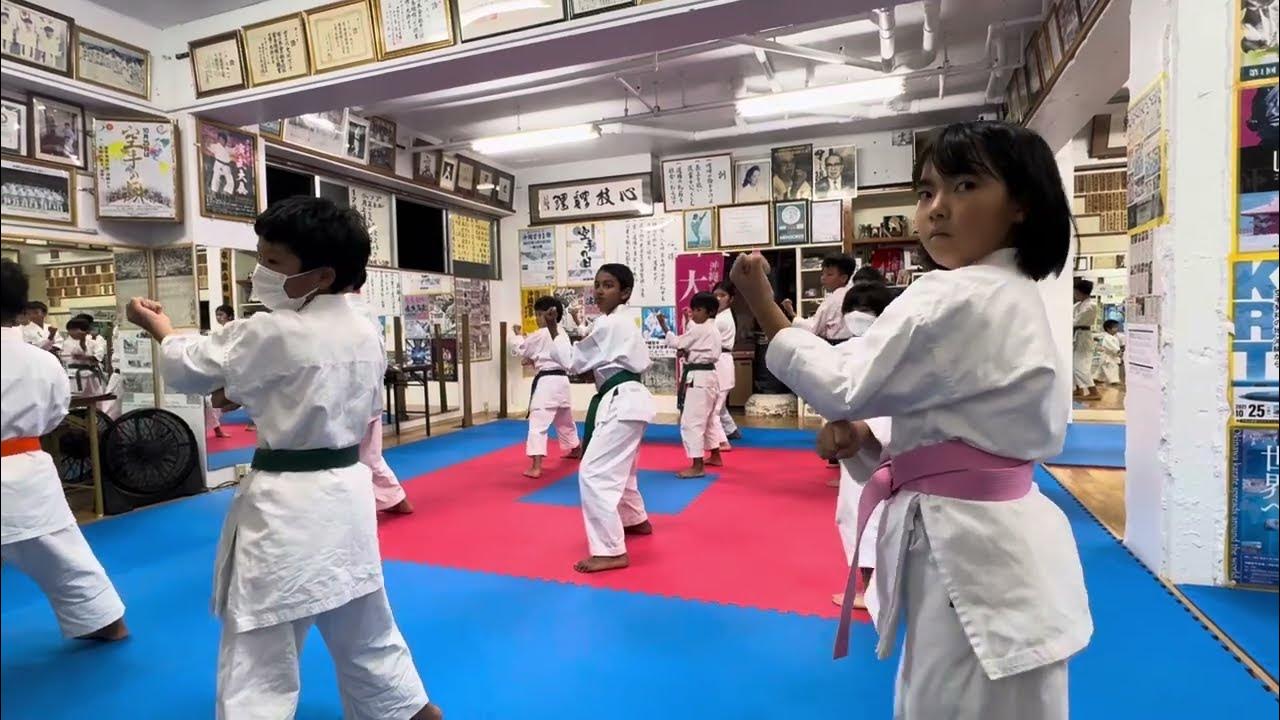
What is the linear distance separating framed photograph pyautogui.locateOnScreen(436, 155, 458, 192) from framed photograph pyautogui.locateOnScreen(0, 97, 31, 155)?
9924mm

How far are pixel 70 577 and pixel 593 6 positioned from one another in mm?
3710

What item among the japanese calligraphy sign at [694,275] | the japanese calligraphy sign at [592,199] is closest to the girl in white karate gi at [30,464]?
the japanese calligraphy sign at [694,275]

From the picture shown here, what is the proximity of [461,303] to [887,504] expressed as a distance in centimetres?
1001

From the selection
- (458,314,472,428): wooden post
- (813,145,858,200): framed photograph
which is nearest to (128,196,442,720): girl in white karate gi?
(458,314,472,428): wooden post

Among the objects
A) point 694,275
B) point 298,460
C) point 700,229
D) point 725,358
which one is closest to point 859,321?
point 298,460

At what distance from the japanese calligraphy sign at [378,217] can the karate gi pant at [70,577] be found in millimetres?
8780

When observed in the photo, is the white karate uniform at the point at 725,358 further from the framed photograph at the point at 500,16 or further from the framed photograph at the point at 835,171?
the framed photograph at the point at 500,16

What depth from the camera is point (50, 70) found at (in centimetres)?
67

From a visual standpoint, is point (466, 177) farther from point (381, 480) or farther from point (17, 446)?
point (17, 446)

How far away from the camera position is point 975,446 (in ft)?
3.82

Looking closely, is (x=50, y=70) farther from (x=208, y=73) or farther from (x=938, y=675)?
(x=938, y=675)

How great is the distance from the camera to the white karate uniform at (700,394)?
6.76 meters

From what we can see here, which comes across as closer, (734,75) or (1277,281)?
(1277,281)

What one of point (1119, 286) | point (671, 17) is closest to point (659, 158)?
point (671, 17)
